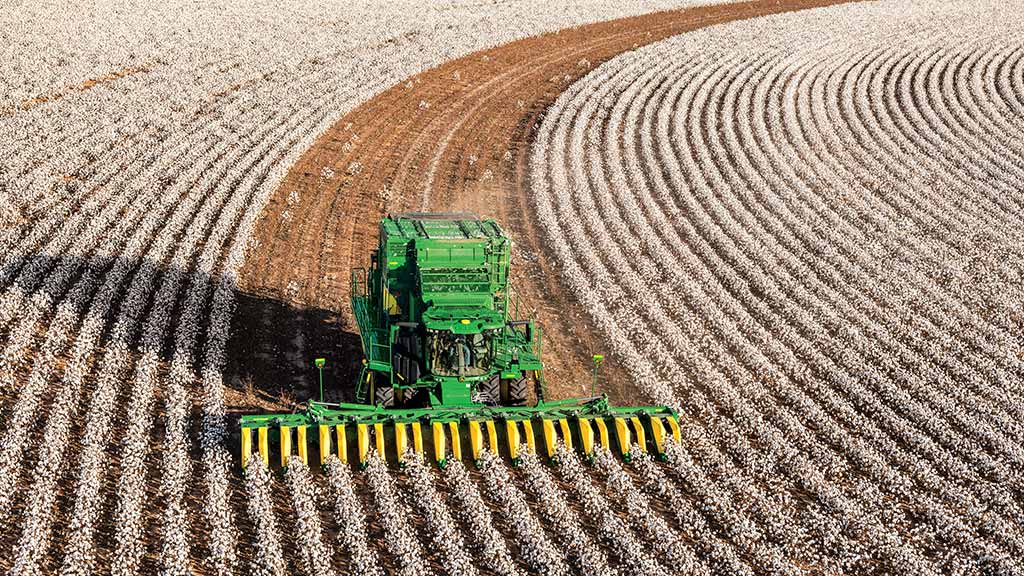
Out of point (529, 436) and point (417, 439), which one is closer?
point (417, 439)

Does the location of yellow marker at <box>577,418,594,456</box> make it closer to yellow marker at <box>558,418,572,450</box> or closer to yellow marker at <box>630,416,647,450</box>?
yellow marker at <box>558,418,572,450</box>

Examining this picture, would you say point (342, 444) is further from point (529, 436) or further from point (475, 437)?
point (529, 436)

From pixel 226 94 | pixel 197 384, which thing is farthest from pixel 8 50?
pixel 197 384

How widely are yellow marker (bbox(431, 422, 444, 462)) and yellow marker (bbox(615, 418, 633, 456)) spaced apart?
11.4 feet

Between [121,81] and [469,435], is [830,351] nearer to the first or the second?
[469,435]

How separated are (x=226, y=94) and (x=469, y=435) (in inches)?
1235

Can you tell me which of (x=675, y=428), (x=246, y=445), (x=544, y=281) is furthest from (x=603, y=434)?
(x=544, y=281)

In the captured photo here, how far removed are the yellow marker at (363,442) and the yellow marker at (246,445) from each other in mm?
1975

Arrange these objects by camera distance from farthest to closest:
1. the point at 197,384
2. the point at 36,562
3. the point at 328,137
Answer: the point at 328,137 < the point at 197,384 < the point at 36,562

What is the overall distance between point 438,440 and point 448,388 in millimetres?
987

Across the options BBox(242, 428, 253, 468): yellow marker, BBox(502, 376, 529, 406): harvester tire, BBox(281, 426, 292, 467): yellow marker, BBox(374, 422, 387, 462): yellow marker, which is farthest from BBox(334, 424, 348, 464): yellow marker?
BBox(502, 376, 529, 406): harvester tire

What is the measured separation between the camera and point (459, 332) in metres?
18.2

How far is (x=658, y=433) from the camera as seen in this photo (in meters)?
19.7

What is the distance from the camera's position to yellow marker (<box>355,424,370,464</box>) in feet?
61.4
